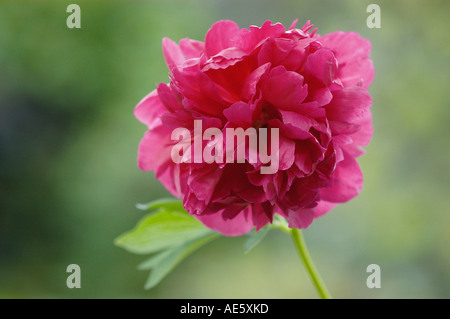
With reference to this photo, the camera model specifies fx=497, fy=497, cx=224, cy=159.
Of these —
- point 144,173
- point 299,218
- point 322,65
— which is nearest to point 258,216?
point 299,218

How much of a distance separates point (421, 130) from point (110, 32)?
1.55 meters

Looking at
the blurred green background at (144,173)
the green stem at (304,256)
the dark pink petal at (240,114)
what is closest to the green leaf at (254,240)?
the green stem at (304,256)

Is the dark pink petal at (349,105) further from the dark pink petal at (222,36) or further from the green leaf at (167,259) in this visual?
the green leaf at (167,259)

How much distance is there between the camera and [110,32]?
95.0 inches

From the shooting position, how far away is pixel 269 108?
0.46 meters

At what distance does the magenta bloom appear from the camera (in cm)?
43

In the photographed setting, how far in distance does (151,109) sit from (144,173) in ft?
6.13

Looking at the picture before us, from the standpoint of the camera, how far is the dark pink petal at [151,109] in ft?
1.62

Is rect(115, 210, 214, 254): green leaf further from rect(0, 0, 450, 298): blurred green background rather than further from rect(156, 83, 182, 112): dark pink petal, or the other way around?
rect(0, 0, 450, 298): blurred green background

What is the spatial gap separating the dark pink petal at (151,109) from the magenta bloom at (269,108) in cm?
3

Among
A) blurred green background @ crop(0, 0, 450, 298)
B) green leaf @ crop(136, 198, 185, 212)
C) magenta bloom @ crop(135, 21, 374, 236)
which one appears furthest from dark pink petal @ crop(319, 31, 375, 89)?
blurred green background @ crop(0, 0, 450, 298)

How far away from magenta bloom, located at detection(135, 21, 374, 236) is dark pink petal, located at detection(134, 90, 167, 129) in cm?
3

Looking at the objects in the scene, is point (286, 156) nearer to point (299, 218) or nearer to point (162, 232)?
point (299, 218)
